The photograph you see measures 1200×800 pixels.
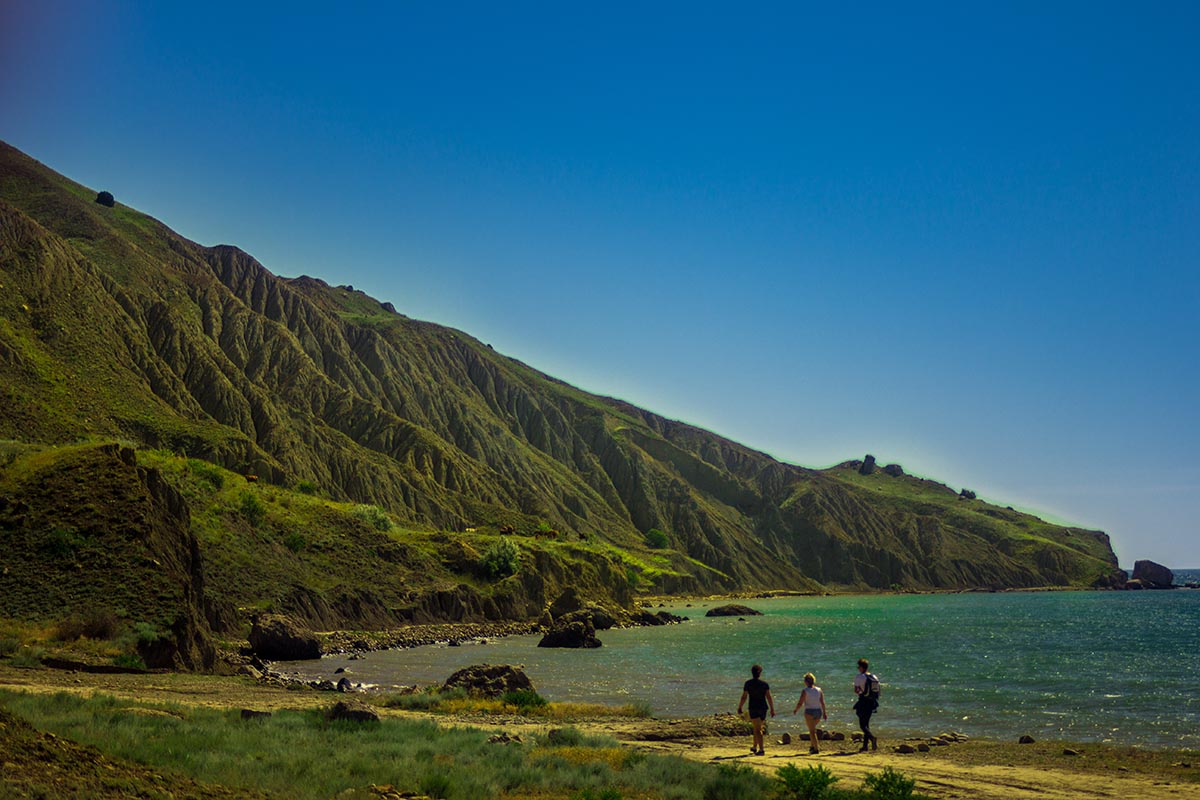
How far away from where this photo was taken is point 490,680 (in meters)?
29.5

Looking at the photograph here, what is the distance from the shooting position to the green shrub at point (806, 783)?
14008mm

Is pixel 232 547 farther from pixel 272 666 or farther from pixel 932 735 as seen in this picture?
pixel 932 735

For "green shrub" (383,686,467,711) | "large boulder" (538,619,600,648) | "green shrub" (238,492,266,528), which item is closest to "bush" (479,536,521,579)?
"large boulder" (538,619,600,648)

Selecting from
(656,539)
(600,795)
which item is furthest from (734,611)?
(600,795)

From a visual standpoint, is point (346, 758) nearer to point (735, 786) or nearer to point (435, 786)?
point (435, 786)

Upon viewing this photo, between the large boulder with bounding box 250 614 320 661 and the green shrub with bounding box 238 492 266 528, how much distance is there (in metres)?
15.9

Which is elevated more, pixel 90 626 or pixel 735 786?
pixel 735 786

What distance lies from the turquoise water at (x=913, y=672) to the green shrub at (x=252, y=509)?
1519 cm

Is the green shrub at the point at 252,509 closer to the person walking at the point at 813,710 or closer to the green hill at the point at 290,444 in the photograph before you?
the green hill at the point at 290,444

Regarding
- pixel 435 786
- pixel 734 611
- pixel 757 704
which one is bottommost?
pixel 734 611

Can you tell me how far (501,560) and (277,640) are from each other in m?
38.8

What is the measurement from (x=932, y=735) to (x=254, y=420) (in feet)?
347

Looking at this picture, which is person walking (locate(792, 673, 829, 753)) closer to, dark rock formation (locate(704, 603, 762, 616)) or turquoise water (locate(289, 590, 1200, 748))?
turquoise water (locate(289, 590, 1200, 748))

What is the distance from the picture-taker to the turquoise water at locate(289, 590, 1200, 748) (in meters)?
27.5
